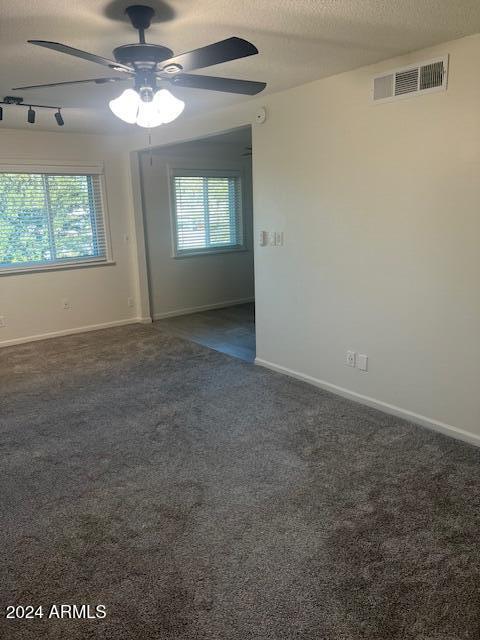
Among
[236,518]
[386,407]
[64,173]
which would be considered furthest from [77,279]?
[236,518]

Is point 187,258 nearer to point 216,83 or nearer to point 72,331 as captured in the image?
point 72,331

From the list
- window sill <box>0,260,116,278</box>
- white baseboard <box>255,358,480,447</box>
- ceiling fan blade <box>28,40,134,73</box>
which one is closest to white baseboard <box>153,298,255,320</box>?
window sill <box>0,260,116,278</box>

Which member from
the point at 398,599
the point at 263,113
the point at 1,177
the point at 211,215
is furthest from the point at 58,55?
the point at 211,215

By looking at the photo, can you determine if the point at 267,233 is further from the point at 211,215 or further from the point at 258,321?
the point at 211,215

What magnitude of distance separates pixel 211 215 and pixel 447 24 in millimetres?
4707

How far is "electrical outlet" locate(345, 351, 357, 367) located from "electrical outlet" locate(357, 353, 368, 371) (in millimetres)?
41

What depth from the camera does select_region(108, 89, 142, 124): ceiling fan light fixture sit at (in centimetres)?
229

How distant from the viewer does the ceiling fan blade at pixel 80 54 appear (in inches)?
71.6

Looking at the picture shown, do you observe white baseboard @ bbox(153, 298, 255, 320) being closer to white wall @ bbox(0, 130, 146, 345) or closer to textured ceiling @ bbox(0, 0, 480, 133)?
white wall @ bbox(0, 130, 146, 345)

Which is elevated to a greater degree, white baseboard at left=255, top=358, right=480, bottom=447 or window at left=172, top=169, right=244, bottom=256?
window at left=172, top=169, right=244, bottom=256

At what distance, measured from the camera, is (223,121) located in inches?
168

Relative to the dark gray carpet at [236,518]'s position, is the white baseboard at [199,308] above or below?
above

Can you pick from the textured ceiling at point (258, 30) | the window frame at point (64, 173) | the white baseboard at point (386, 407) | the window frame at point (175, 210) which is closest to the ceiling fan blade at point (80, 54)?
the textured ceiling at point (258, 30)

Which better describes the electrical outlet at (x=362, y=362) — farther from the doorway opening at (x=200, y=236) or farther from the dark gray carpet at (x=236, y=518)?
the doorway opening at (x=200, y=236)
